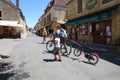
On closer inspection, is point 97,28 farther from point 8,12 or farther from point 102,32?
point 8,12

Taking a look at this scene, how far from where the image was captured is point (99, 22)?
62.1 feet

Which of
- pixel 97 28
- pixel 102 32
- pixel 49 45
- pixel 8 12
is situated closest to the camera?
pixel 49 45

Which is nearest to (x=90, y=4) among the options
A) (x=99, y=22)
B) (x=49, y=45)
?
(x=99, y=22)

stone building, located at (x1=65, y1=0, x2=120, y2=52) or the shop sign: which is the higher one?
the shop sign

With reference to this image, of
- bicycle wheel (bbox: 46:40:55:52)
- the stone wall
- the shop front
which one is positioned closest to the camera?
bicycle wheel (bbox: 46:40:55:52)

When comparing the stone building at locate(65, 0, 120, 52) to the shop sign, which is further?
the shop sign

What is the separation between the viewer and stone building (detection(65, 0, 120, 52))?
15.1 m

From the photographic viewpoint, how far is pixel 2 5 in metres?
37.0

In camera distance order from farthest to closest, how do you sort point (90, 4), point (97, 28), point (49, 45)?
point (90, 4)
point (97, 28)
point (49, 45)

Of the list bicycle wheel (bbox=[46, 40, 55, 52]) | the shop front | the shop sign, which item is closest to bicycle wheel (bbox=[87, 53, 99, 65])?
bicycle wheel (bbox=[46, 40, 55, 52])

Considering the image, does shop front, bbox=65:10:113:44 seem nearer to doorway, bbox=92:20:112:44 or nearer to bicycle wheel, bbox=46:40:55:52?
doorway, bbox=92:20:112:44

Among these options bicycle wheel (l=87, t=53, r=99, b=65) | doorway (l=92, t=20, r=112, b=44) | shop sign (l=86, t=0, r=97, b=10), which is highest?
shop sign (l=86, t=0, r=97, b=10)

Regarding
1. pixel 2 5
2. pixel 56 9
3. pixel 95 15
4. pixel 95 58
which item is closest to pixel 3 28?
pixel 2 5

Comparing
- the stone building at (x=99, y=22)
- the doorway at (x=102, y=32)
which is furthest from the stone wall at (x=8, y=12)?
the doorway at (x=102, y=32)
